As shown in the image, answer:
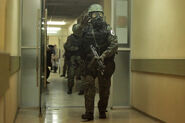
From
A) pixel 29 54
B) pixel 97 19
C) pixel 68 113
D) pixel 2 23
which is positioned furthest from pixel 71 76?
pixel 2 23

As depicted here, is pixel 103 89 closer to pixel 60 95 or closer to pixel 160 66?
pixel 160 66

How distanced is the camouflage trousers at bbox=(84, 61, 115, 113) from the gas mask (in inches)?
26.1

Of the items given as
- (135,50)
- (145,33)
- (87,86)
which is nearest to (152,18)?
(145,33)

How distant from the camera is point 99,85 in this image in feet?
16.9

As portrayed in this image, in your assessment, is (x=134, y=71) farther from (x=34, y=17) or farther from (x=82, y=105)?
(x=34, y=17)

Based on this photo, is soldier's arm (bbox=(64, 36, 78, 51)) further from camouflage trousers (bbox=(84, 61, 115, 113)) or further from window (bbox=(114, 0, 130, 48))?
camouflage trousers (bbox=(84, 61, 115, 113))

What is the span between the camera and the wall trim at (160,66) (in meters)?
3.97

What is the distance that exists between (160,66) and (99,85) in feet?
3.64

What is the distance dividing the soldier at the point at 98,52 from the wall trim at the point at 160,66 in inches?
25.1

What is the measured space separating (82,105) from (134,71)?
1.45 metres

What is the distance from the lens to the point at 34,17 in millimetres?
6035

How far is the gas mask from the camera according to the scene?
5.01 meters

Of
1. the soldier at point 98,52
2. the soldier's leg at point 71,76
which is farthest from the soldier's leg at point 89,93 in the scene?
the soldier's leg at point 71,76

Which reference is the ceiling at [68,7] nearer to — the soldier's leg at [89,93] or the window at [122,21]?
the window at [122,21]
